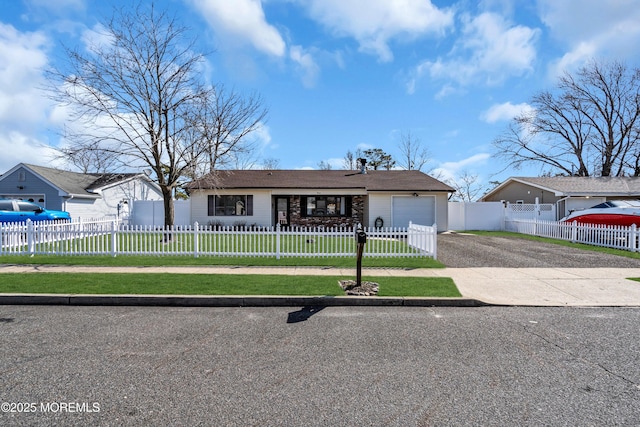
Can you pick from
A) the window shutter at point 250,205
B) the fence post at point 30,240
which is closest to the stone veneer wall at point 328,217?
the window shutter at point 250,205

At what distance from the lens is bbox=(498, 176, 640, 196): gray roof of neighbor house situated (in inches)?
949

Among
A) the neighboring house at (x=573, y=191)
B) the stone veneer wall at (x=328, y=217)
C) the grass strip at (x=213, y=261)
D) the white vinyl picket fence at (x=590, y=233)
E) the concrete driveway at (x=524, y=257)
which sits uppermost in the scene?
the neighboring house at (x=573, y=191)

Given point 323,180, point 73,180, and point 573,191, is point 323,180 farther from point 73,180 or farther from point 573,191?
point 73,180

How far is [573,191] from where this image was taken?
24234mm

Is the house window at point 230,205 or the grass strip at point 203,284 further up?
the house window at point 230,205

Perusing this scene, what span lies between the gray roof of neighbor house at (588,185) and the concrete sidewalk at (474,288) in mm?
17391

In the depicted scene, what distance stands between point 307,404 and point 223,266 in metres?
7.36

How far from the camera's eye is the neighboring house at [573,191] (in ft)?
79.3

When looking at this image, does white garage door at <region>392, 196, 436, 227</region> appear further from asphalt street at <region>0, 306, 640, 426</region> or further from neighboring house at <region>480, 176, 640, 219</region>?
asphalt street at <region>0, 306, 640, 426</region>

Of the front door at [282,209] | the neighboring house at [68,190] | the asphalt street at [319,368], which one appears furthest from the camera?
the neighboring house at [68,190]

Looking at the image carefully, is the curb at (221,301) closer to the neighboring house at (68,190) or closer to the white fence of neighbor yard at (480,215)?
the neighboring house at (68,190)

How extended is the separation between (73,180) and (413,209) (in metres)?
23.7

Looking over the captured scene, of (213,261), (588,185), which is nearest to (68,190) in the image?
(213,261)

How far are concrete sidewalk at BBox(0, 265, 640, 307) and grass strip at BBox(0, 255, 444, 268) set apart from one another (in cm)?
50
